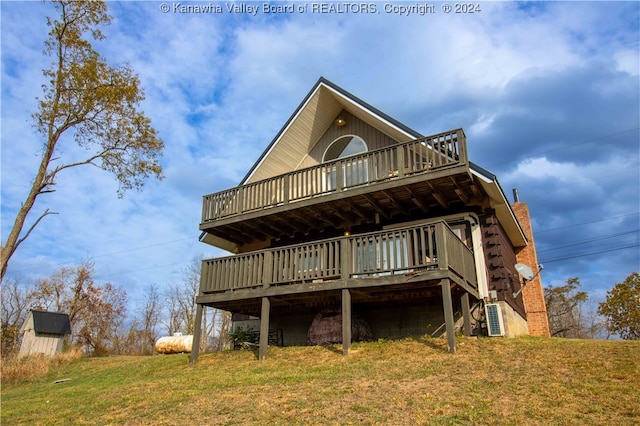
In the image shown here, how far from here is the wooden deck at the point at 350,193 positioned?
494 inches

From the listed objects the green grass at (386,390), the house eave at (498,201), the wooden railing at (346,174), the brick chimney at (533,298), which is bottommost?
the green grass at (386,390)

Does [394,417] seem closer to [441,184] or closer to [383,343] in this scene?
[383,343]

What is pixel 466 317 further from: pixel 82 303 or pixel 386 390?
pixel 82 303

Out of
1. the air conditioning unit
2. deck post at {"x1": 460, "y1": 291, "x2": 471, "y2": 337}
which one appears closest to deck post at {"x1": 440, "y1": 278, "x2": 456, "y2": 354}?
deck post at {"x1": 460, "y1": 291, "x2": 471, "y2": 337}

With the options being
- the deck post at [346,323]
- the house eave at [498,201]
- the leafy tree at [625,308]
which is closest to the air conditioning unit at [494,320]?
the house eave at [498,201]

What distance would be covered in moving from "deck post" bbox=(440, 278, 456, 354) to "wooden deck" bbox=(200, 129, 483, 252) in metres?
2.99

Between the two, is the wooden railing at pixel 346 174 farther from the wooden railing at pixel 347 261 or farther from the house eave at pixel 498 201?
the wooden railing at pixel 347 261

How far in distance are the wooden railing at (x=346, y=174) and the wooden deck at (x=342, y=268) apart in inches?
74.4

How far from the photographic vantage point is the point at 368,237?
11953 millimetres

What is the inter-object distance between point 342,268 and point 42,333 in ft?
63.9

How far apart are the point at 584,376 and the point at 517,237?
9.87 meters

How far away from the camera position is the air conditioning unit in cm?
1213

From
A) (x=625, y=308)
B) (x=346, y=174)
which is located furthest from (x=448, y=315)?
(x=625, y=308)

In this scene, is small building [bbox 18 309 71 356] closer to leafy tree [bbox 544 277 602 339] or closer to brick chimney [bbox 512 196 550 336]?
brick chimney [bbox 512 196 550 336]
